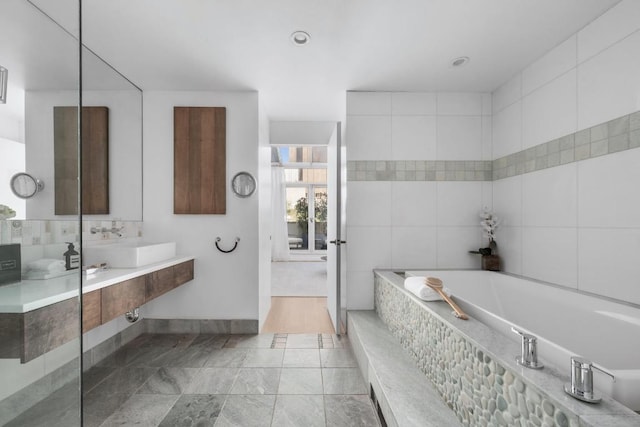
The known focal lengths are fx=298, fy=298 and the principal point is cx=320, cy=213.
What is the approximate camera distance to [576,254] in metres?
1.92

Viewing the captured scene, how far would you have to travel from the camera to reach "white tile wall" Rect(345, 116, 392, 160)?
2781 mm

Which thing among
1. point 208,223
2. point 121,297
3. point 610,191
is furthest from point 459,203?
point 121,297

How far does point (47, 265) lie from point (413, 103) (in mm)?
2803

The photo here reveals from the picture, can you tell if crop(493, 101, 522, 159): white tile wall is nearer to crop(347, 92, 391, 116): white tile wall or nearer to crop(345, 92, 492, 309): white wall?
crop(345, 92, 492, 309): white wall

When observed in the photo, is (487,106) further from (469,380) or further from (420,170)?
(469,380)

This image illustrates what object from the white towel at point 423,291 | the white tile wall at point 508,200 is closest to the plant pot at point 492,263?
the white tile wall at point 508,200

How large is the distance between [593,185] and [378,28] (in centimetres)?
162

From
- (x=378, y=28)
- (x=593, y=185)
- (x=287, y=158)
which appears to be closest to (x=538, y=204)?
(x=593, y=185)

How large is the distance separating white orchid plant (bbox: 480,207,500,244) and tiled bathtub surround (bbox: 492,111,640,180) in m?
0.35

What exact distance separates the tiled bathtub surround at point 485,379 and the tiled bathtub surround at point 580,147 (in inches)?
51.8

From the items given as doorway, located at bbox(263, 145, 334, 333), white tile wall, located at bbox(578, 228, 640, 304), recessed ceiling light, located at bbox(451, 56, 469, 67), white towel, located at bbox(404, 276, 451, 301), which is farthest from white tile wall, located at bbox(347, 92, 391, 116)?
doorway, located at bbox(263, 145, 334, 333)

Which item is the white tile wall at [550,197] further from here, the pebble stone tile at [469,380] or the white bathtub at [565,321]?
the pebble stone tile at [469,380]

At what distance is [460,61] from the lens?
2.26m

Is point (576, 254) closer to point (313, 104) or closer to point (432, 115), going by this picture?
point (432, 115)
